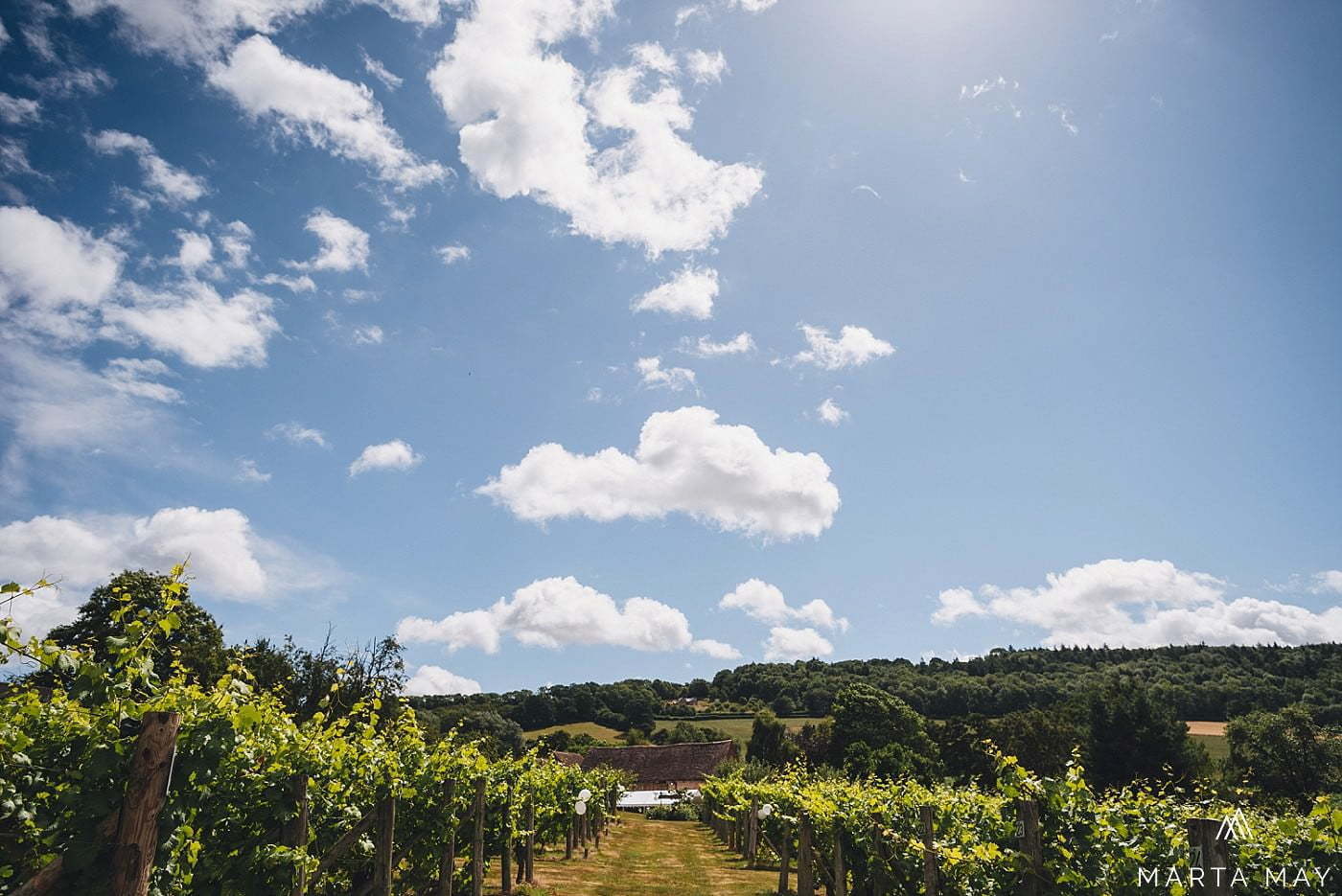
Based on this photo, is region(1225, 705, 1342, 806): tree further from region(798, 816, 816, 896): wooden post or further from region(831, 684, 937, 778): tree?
region(798, 816, 816, 896): wooden post

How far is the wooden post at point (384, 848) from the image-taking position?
712 cm

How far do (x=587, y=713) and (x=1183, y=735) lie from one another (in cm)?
7344

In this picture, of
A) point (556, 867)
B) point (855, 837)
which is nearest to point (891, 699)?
point (556, 867)

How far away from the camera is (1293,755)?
4103 cm

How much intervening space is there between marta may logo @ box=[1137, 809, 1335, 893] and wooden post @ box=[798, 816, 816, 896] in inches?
320

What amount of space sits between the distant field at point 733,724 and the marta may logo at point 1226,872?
3135 inches

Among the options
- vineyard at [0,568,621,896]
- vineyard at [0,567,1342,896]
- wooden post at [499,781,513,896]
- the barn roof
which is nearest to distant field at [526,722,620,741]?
the barn roof

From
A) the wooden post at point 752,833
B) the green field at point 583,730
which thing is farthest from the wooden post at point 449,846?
the green field at point 583,730

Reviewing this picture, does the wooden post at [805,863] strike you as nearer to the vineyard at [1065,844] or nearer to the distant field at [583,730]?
the vineyard at [1065,844]

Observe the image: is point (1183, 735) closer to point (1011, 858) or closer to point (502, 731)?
point (1011, 858)

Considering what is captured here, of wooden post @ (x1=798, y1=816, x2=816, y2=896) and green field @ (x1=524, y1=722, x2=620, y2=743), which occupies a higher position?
wooden post @ (x1=798, y1=816, x2=816, y2=896)

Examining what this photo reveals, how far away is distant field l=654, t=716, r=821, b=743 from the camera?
275 feet

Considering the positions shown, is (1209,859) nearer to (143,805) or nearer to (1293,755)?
(143,805)

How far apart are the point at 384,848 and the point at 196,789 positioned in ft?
12.6
